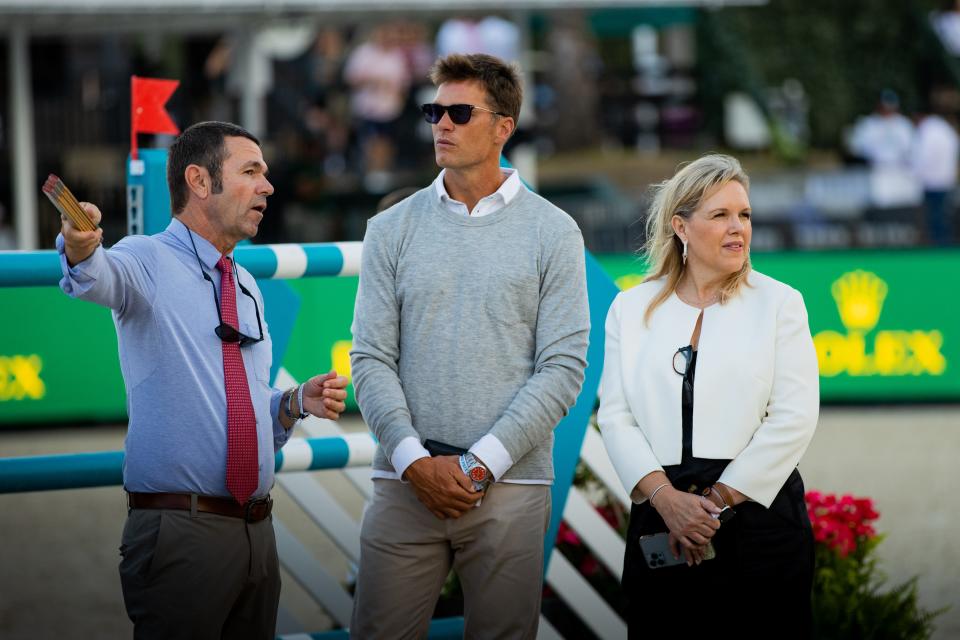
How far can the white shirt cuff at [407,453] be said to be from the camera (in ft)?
12.3

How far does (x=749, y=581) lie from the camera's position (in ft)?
12.4

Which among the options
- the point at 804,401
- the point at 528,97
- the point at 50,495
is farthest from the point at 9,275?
the point at 528,97

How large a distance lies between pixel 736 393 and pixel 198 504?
1411mm

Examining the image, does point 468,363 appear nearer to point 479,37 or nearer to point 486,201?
point 486,201

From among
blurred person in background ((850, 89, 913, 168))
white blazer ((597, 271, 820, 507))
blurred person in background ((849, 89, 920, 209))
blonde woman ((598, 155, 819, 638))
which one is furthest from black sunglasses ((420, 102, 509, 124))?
blurred person in background ((850, 89, 913, 168))

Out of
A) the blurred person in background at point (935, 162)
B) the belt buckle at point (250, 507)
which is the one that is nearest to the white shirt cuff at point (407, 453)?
the belt buckle at point (250, 507)

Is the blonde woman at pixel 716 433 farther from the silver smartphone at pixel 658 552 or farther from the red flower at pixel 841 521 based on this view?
the red flower at pixel 841 521

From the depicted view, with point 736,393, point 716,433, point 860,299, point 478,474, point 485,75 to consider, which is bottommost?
point 860,299

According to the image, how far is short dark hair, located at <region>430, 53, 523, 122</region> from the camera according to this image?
3975mm

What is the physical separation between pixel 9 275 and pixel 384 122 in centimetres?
1406

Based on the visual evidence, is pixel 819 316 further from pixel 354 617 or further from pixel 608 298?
pixel 354 617

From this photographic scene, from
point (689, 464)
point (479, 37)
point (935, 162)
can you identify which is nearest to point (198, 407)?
point (689, 464)

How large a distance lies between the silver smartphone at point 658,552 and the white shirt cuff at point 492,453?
0.44 m

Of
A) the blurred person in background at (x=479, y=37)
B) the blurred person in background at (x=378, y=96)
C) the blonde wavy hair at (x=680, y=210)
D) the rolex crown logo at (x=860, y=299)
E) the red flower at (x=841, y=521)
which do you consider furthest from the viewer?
the blurred person in background at (x=479, y=37)
